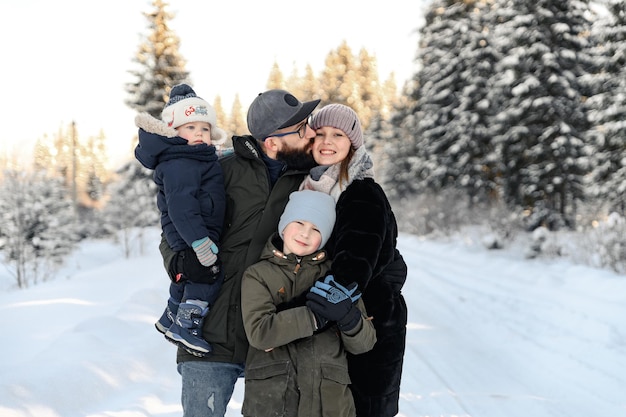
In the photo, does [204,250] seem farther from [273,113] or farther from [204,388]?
[273,113]

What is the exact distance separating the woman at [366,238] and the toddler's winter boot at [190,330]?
0.74 m

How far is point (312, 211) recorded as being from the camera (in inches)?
98.9

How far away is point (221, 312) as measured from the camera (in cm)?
261

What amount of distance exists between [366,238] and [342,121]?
0.74m

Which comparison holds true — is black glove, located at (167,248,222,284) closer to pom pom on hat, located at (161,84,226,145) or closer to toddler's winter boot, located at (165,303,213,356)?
toddler's winter boot, located at (165,303,213,356)

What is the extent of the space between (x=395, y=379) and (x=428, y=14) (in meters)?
26.9

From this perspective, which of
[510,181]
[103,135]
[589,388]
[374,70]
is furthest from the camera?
[103,135]

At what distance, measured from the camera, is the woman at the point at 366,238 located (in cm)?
253

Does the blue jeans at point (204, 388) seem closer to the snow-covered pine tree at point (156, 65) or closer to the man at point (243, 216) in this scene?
the man at point (243, 216)

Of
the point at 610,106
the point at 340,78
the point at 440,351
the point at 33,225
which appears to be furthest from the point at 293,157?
the point at 340,78

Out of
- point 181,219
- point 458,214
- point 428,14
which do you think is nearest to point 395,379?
point 181,219

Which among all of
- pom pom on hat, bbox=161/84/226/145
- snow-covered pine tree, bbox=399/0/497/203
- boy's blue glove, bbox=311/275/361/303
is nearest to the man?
pom pom on hat, bbox=161/84/226/145

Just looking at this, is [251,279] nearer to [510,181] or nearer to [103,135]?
[510,181]

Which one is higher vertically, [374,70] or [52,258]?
[374,70]
